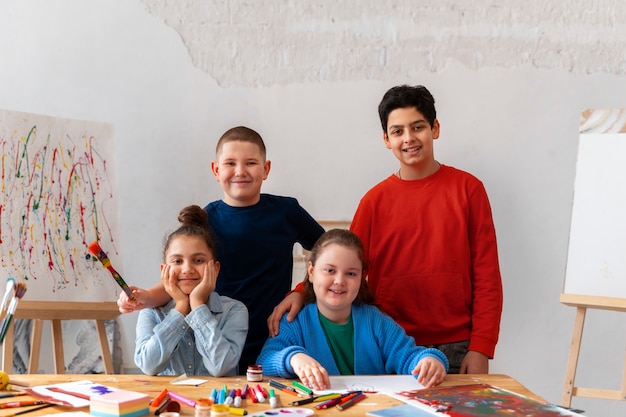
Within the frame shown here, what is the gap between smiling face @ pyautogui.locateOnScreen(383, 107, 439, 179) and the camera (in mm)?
2180

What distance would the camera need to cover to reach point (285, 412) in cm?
136

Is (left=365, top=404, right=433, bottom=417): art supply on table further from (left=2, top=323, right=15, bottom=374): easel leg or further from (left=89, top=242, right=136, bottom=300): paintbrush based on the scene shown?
(left=2, top=323, right=15, bottom=374): easel leg

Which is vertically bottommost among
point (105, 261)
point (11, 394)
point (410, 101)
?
point (11, 394)

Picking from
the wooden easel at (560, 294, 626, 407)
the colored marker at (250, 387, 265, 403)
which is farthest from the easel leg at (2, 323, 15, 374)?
the wooden easel at (560, 294, 626, 407)

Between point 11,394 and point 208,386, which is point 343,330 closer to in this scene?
point 208,386

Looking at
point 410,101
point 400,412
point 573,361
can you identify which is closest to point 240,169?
point 410,101

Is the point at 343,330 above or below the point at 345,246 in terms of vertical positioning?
below

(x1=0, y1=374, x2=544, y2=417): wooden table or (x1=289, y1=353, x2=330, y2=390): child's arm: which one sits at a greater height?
(x1=289, y1=353, x2=330, y2=390): child's arm

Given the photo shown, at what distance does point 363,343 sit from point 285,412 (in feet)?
1.77

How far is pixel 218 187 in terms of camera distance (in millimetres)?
3035

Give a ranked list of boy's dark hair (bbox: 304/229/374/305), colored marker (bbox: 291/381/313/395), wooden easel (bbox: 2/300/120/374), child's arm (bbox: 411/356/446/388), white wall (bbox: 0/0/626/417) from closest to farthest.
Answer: colored marker (bbox: 291/381/313/395), child's arm (bbox: 411/356/446/388), boy's dark hair (bbox: 304/229/374/305), wooden easel (bbox: 2/300/120/374), white wall (bbox: 0/0/626/417)

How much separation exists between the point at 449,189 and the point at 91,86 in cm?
177

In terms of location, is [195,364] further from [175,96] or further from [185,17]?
[185,17]

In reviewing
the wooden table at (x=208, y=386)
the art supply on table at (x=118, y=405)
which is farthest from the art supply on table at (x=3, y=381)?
the art supply on table at (x=118, y=405)
